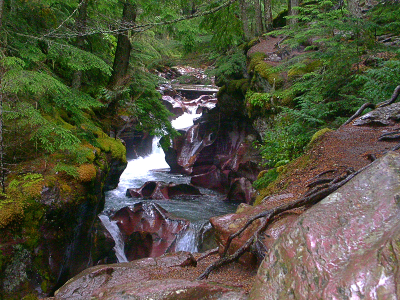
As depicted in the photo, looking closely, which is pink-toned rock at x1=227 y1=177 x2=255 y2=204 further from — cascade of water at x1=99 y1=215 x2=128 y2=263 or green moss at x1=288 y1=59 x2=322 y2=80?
cascade of water at x1=99 y1=215 x2=128 y2=263

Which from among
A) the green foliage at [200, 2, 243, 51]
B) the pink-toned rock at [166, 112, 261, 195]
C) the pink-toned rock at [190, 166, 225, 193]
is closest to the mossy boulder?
the green foliage at [200, 2, 243, 51]

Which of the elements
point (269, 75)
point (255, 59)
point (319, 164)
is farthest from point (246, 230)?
point (255, 59)

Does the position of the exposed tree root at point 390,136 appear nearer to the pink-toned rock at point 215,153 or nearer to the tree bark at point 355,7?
the tree bark at point 355,7

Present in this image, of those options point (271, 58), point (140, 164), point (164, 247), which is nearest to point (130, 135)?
point (140, 164)

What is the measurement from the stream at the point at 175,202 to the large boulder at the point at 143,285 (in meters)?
4.47

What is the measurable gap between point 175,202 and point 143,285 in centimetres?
1076

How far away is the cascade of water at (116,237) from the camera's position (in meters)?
8.80

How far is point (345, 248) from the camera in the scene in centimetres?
177

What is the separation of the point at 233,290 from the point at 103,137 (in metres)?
7.81

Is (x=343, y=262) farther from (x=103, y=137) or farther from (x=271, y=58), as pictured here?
(x=271, y=58)

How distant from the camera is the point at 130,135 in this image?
2150cm

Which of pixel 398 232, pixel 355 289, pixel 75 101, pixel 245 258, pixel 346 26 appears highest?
pixel 346 26

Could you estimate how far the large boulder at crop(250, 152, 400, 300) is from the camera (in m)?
1.50

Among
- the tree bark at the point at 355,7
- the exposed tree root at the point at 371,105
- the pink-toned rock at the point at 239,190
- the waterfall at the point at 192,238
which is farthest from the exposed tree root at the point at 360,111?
the pink-toned rock at the point at 239,190
